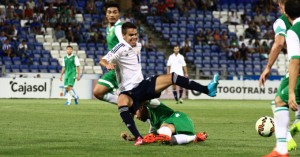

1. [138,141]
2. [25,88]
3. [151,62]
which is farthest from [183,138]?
[151,62]

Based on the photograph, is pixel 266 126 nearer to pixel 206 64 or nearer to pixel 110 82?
pixel 110 82

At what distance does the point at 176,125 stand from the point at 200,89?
25.9 inches

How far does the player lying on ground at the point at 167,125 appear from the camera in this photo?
10855mm

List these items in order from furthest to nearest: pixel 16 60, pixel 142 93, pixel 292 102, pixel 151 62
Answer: pixel 151 62 → pixel 16 60 → pixel 142 93 → pixel 292 102

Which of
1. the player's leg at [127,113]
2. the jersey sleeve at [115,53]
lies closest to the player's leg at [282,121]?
the player's leg at [127,113]

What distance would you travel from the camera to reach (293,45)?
328 inches

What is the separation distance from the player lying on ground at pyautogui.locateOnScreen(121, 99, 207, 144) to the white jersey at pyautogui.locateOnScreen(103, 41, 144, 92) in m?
0.43

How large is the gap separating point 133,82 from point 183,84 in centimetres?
94

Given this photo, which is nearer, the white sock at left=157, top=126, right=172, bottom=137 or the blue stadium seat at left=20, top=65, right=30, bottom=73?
the white sock at left=157, top=126, right=172, bottom=137

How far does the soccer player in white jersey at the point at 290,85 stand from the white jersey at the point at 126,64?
10.7 feet

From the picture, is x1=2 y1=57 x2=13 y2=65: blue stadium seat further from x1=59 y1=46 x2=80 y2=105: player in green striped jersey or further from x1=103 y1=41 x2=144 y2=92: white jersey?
x1=103 y1=41 x2=144 y2=92: white jersey

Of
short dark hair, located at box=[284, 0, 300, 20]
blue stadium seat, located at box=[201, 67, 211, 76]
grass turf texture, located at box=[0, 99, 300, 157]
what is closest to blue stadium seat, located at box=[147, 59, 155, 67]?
blue stadium seat, located at box=[201, 67, 211, 76]

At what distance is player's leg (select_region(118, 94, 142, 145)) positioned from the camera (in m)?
11.1

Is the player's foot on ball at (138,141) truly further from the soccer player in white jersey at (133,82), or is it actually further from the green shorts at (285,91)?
the green shorts at (285,91)
